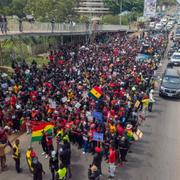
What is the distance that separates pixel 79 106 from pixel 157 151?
4.65m

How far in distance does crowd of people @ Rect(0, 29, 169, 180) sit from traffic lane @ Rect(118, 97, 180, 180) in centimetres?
57

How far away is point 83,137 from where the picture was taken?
687 inches

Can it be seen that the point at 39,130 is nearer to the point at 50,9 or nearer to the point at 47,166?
the point at 47,166

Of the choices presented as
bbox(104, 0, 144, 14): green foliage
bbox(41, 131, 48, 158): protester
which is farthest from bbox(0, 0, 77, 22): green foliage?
bbox(104, 0, 144, 14): green foliage

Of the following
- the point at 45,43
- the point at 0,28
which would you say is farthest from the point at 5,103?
→ the point at 45,43

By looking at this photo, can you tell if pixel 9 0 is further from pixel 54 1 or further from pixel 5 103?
pixel 5 103

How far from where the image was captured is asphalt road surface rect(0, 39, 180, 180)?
1550cm

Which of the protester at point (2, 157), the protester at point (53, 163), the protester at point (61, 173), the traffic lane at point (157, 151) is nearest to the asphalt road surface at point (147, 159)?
the traffic lane at point (157, 151)

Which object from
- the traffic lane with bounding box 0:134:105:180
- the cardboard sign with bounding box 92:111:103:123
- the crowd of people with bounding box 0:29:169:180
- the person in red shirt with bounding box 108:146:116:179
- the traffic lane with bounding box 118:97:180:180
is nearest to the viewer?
the person in red shirt with bounding box 108:146:116:179

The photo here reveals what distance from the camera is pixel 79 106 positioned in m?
20.2

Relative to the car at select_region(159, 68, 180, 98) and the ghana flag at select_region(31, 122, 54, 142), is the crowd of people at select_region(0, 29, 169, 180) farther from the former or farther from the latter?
the car at select_region(159, 68, 180, 98)

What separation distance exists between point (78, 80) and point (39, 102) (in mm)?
5795

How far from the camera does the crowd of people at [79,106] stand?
1547 centimetres

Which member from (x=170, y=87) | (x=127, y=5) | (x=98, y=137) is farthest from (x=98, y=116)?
(x=127, y=5)
